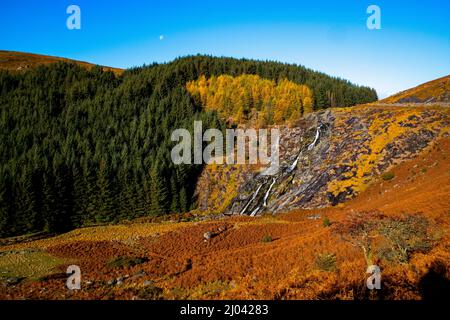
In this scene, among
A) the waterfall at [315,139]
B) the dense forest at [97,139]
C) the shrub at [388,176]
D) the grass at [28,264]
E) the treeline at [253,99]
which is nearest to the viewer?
the grass at [28,264]

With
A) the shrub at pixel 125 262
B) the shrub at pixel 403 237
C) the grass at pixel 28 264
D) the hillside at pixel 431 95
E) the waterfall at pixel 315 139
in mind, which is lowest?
the grass at pixel 28 264

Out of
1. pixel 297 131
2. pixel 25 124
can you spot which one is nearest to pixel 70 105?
pixel 25 124

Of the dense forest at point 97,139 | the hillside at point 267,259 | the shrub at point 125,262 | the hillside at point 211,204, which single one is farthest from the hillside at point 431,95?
the shrub at point 125,262

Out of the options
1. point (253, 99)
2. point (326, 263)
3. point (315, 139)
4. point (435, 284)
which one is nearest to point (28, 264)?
point (326, 263)

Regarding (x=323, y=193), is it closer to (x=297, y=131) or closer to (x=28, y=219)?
(x=297, y=131)

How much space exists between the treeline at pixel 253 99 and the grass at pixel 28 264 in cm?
6782

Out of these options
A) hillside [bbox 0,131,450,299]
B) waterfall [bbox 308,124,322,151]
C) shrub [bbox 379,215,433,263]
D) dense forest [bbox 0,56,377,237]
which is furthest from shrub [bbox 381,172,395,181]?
dense forest [bbox 0,56,377,237]

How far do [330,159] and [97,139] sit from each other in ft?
207

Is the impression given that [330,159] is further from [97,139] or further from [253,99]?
[97,139]

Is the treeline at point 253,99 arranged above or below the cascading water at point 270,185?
above

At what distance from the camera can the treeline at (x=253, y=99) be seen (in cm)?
9419

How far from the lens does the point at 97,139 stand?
8225 centimetres

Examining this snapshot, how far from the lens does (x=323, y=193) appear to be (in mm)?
51688

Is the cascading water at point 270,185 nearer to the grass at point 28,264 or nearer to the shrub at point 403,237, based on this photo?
the grass at point 28,264
